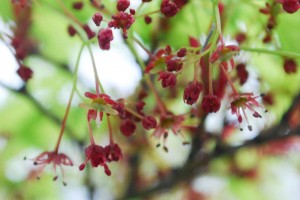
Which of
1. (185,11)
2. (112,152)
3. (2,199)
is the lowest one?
(112,152)

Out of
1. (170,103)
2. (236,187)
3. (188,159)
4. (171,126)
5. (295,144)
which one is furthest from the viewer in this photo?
(236,187)

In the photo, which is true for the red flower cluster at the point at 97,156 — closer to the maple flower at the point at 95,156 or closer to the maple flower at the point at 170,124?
the maple flower at the point at 95,156

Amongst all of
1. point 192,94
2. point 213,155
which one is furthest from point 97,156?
point 213,155

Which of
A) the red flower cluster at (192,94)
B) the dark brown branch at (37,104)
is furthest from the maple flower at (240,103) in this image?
the dark brown branch at (37,104)

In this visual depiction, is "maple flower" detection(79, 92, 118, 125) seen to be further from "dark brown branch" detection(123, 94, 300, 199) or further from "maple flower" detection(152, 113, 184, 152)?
"dark brown branch" detection(123, 94, 300, 199)

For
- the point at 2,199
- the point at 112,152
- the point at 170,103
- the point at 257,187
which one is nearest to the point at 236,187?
the point at 257,187

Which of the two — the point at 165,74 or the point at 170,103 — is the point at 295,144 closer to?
the point at 170,103

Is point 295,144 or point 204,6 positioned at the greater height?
point 204,6

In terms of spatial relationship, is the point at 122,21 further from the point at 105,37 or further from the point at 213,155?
the point at 213,155

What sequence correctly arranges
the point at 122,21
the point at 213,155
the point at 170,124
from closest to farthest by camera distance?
the point at 122,21 → the point at 170,124 → the point at 213,155

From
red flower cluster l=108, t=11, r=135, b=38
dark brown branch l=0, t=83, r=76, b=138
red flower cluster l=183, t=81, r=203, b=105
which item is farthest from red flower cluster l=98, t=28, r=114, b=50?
dark brown branch l=0, t=83, r=76, b=138

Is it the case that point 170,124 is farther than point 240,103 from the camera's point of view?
Yes
